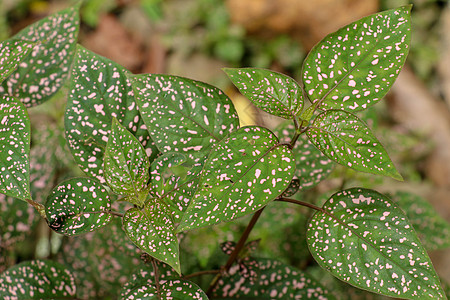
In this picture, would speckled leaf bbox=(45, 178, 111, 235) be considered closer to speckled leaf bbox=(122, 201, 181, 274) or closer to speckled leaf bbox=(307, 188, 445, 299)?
speckled leaf bbox=(122, 201, 181, 274)

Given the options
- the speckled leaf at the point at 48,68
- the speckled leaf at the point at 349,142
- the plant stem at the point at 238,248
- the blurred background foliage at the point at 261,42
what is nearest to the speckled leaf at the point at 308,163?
the plant stem at the point at 238,248

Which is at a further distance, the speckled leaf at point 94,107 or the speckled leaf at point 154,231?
the speckled leaf at point 94,107

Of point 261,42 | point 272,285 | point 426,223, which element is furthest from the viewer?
point 261,42

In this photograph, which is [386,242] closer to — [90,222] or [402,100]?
[90,222]

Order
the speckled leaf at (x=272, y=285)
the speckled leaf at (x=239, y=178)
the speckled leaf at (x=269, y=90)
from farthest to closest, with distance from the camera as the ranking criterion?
the speckled leaf at (x=272, y=285)
the speckled leaf at (x=269, y=90)
the speckled leaf at (x=239, y=178)

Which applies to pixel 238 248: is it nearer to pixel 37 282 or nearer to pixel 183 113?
pixel 183 113

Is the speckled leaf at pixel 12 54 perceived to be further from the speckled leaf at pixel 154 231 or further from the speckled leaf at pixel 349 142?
the speckled leaf at pixel 349 142

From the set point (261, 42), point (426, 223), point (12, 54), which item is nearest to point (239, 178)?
point (12, 54)
